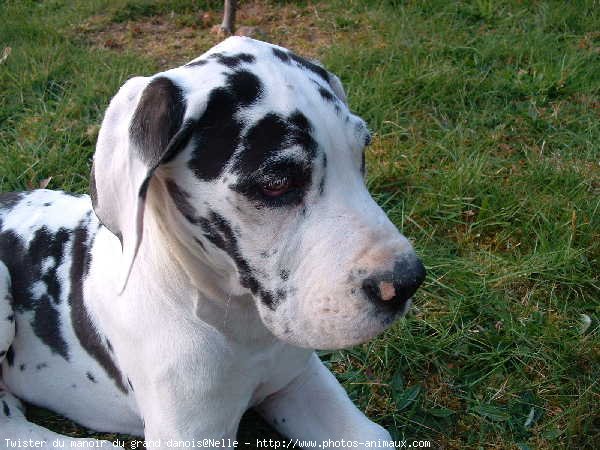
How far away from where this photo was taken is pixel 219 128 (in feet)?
7.24

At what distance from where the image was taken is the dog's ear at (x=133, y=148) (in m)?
2.13

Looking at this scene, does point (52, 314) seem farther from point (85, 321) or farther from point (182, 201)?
point (182, 201)

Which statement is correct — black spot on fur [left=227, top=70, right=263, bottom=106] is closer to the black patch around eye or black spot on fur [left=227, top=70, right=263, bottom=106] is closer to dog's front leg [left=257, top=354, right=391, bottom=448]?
the black patch around eye

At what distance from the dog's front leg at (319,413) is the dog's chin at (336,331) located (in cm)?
76

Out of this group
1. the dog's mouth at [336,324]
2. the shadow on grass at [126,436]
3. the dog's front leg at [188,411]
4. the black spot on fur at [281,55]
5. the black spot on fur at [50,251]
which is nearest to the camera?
the dog's mouth at [336,324]

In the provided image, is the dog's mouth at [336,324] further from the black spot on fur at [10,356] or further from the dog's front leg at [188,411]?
the black spot on fur at [10,356]

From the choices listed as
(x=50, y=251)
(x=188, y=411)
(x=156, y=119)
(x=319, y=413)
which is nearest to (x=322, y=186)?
(x=156, y=119)

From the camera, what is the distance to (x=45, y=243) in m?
3.11

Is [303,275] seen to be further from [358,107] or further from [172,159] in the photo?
[358,107]

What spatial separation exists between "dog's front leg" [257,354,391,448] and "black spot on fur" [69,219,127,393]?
691 millimetres

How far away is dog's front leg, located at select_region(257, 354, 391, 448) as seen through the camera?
2.99 m

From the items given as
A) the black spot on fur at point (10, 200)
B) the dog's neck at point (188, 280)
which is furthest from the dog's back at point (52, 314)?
the dog's neck at point (188, 280)

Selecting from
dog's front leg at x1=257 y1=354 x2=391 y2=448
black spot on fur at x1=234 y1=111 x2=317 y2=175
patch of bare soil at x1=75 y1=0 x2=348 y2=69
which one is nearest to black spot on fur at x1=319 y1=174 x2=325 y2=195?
black spot on fur at x1=234 y1=111 x2=317 y2=175

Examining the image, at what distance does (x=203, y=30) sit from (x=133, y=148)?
4.83 metres
